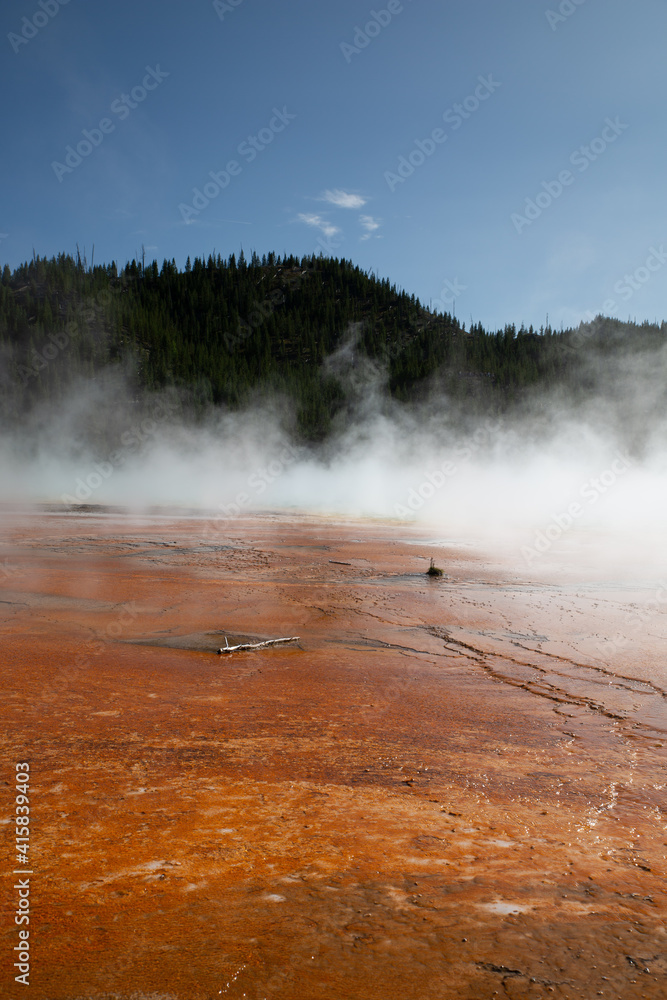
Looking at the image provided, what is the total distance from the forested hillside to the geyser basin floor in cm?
6204

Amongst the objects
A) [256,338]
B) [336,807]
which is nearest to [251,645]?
[336,807]

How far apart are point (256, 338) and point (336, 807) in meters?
90.8

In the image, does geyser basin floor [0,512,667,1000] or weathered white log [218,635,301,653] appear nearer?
geyser basin floor [0,512,667,1000]

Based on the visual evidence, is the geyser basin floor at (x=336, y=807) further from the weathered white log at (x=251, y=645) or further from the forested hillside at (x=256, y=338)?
the forested hillside at (x=256, y=338)

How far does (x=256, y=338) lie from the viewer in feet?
296

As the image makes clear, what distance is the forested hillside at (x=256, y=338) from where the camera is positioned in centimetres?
6869

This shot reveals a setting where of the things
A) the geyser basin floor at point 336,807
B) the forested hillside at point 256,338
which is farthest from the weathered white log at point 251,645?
the forested hillside at point 256,338

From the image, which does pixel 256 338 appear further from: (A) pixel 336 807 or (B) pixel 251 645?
(A) pixel 336 807

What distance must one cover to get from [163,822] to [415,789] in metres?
1.32

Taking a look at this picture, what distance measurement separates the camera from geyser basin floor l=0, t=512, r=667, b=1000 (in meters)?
2.11

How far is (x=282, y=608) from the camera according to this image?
27.1ft

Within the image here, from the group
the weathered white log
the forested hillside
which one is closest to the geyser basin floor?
the weathered white log

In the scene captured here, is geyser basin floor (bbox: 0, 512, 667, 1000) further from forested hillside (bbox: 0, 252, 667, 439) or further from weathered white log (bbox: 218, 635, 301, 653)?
forested hillside (bbox: 0, 252, 667, 439)

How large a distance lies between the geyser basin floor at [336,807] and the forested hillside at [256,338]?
62.0 metres
